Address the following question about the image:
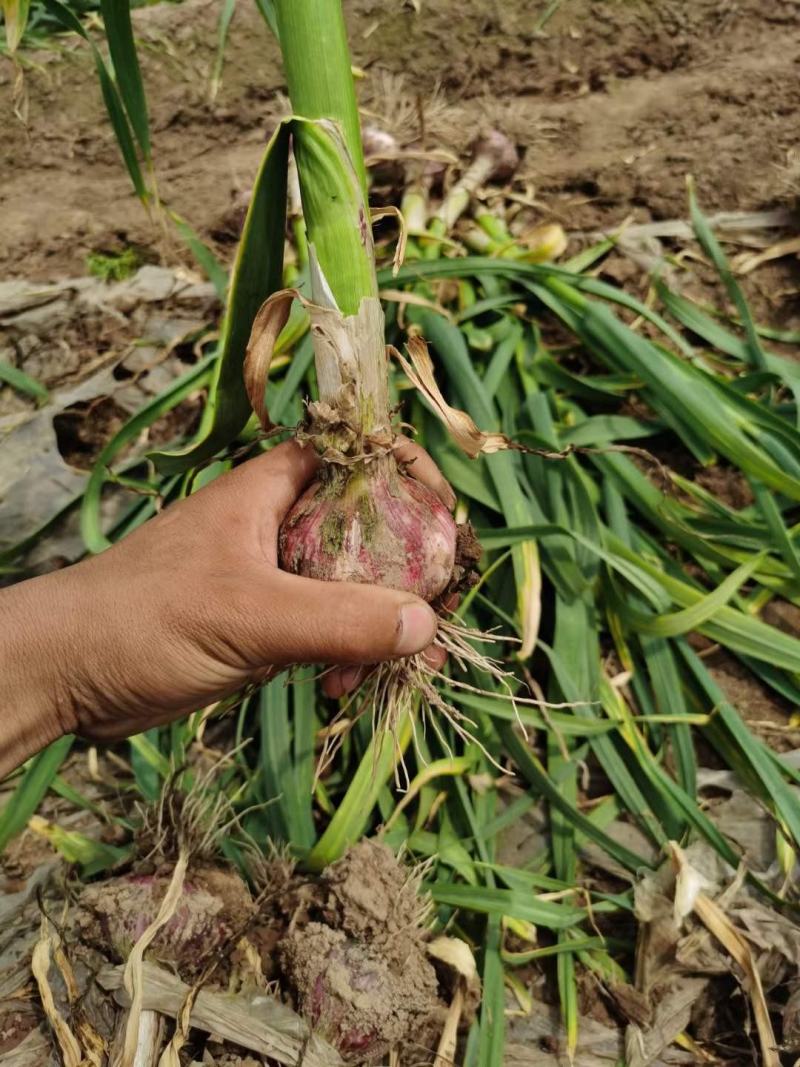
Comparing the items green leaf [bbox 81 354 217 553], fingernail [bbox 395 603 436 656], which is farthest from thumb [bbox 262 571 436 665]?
green leaf [bbox 81 354 217 553]

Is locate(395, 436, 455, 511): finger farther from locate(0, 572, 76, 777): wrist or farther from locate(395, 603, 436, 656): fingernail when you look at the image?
locate(0, 572, 76, 777): wrist

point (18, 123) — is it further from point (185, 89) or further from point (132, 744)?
point (132, 744)

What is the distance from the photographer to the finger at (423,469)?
104cm

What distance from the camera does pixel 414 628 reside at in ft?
2.82

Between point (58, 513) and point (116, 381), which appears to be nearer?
point (58, 513)

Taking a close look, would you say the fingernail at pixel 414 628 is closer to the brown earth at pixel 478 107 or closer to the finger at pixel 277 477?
the finger at pixel 277 477

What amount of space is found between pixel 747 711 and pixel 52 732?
106 cm

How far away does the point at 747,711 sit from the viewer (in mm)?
1302

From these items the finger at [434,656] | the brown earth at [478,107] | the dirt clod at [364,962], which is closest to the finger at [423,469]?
the finger at [434,656]

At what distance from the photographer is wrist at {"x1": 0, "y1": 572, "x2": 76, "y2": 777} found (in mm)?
899

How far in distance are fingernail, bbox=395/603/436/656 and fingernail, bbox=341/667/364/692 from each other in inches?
9.2

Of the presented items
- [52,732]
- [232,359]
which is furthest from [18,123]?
[52,732]

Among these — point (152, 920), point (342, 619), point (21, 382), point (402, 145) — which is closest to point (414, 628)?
point (342, 619)

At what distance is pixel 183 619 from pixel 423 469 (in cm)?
39
